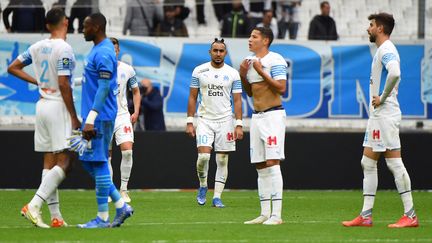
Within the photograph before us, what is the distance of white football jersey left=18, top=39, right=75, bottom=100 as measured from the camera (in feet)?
41.3

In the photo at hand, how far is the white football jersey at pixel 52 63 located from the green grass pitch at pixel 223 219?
5.18ft

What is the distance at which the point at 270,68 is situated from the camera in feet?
44.5

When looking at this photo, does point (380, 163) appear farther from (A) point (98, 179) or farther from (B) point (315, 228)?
(A) point (98, 179)

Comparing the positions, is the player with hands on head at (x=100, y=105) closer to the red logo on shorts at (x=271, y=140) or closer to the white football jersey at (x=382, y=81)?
the red logo on shorts at (x=271, y=140)

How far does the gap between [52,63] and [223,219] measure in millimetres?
3308

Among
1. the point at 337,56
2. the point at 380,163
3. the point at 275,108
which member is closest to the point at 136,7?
the point at 337,56

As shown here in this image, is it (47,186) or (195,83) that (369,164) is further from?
(195,83)

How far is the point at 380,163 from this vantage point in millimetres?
21641

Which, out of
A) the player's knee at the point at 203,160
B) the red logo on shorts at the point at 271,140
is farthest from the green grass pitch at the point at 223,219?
the red logo on shorts at the point at 271,140

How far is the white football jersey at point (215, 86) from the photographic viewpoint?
17.6 m

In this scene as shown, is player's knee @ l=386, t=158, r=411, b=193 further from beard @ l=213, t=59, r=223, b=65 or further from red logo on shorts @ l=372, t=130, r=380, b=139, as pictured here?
beard @ l=213, t=59, r=223, b=65

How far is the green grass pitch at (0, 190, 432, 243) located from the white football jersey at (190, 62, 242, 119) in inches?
58.0

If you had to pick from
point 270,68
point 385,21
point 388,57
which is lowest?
point 270,68

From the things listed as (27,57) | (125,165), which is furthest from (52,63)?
(125,165)
